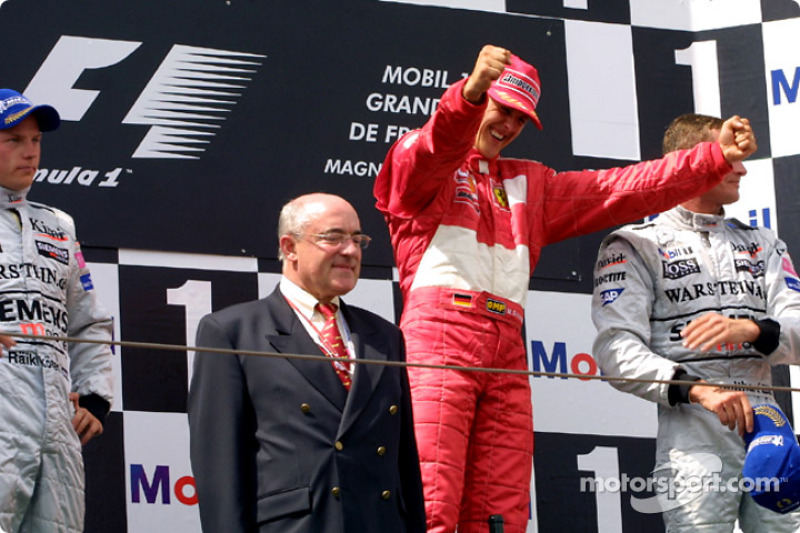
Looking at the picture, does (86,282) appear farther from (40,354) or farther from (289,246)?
(289,246)

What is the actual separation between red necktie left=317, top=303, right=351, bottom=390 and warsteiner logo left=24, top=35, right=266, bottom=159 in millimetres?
1028

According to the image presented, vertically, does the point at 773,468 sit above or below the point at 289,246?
below

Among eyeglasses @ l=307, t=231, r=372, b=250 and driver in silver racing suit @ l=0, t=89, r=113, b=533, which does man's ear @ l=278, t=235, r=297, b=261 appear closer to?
eyeglasses @ l=307, t=231, r=372, b=250

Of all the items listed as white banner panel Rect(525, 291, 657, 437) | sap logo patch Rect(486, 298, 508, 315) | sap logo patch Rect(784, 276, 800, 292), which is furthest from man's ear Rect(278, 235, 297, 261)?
white banner panel Rect(525, 291, 657, 437)

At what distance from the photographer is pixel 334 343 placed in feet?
8.51

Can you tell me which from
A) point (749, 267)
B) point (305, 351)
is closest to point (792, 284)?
point (749, 267)

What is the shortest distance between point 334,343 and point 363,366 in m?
0.10

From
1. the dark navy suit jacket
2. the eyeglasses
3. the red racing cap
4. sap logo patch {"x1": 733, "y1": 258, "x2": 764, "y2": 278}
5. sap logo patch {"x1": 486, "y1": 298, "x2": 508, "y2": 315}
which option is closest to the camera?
the dark navy suit jacket

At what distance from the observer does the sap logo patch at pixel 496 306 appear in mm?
2930

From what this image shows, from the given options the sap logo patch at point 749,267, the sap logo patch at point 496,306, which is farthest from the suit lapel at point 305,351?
the sap logo patch at point 749,267

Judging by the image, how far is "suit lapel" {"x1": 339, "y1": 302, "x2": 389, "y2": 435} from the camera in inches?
96.7

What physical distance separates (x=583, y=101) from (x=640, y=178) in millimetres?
958

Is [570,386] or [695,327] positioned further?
[570,386]

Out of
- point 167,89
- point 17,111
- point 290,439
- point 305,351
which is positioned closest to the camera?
point 290,439
